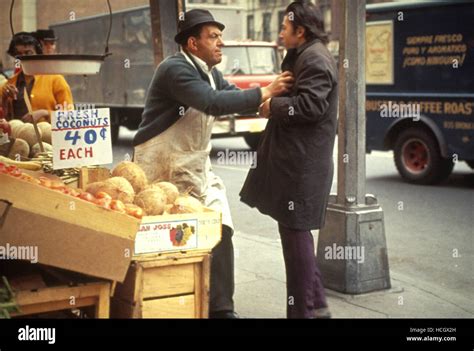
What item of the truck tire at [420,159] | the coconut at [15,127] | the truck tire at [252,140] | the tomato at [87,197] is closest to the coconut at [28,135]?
the coconut at [15,127]

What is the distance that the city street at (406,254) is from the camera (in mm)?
5914

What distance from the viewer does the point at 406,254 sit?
8.00 m

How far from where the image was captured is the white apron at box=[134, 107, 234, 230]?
16.1 ft

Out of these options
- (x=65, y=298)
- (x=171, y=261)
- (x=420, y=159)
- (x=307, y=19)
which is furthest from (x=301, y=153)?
(x=420, y=159)

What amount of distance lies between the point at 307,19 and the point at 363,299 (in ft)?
7.58

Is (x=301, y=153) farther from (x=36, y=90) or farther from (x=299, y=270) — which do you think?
(x=36, y=90)

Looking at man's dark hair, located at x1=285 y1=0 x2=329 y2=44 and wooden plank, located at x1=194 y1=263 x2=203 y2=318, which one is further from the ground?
man's dark hair, located at x1=285 y1=0 x2=329 y2=44

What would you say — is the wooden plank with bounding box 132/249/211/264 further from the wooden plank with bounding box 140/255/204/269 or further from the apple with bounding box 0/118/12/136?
the apple with bounding box 0/118/12/136

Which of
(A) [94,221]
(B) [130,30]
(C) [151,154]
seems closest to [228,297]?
(C) [151,154]

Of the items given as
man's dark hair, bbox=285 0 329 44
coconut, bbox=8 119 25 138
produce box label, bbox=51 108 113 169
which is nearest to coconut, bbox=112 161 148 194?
produce box label, bbox=51 108 113 169

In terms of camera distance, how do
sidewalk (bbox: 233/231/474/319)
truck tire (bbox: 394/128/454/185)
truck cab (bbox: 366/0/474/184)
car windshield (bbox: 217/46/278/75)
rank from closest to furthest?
sidewalk (bbox: 233/231/474/319)
truck cab (bbox: 366/0/474/184)
truck tire (bbox: 394/128/454/185)
car windshield (bbox: 217/46/278/75)

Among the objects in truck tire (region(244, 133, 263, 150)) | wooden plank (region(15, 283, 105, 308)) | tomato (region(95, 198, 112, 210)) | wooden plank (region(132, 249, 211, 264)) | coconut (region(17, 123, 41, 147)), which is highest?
coconut (region(17, 123, 41, 147))

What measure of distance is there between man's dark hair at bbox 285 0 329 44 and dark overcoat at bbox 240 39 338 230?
0.06 m
